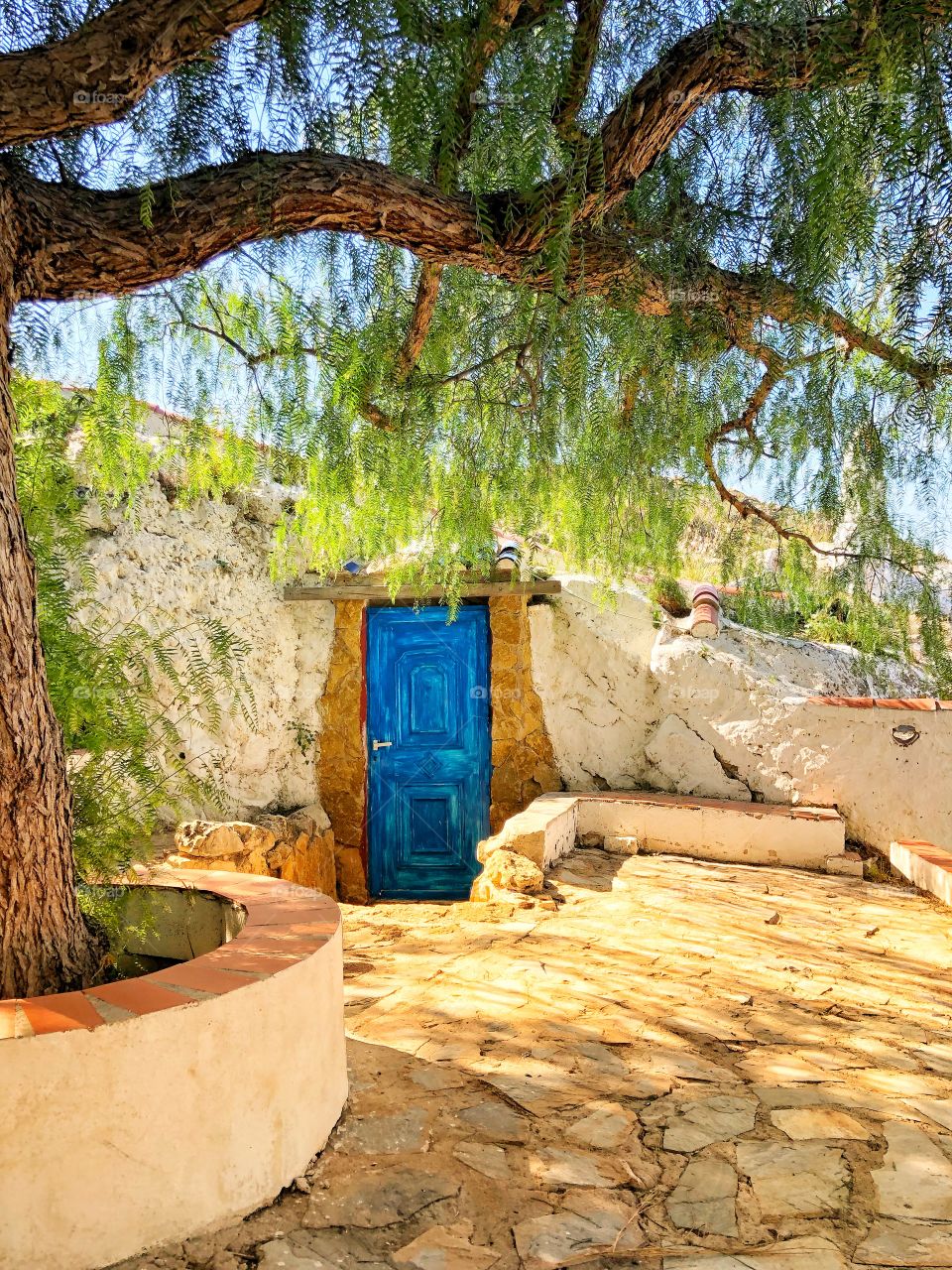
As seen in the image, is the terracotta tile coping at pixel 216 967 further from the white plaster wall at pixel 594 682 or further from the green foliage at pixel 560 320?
the white plaster wall at pixel 594 682

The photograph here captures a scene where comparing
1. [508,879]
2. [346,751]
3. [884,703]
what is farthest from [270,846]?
[884,703]

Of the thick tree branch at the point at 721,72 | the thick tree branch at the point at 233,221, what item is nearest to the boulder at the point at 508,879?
the thick tree branch at the point at 233,221

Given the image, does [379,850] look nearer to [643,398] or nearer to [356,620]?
[356,620]

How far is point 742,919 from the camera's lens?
452cm

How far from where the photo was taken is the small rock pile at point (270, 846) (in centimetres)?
581

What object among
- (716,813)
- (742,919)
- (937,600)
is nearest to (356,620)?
(716,813)

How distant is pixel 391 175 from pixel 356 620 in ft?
17.7

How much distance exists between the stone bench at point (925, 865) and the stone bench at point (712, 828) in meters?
0.28

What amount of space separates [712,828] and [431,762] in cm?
239

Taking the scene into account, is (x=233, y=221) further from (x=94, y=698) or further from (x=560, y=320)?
(x=94, y=698)

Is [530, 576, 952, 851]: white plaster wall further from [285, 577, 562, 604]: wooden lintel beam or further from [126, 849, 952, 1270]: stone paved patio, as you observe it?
[126, 849, 952, 1270]: stone paved patio

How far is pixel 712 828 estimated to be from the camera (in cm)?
612

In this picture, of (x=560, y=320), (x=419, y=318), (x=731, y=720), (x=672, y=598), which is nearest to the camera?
(x=560, y=320)

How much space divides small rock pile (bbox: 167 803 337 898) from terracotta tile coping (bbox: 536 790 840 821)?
1874mm
